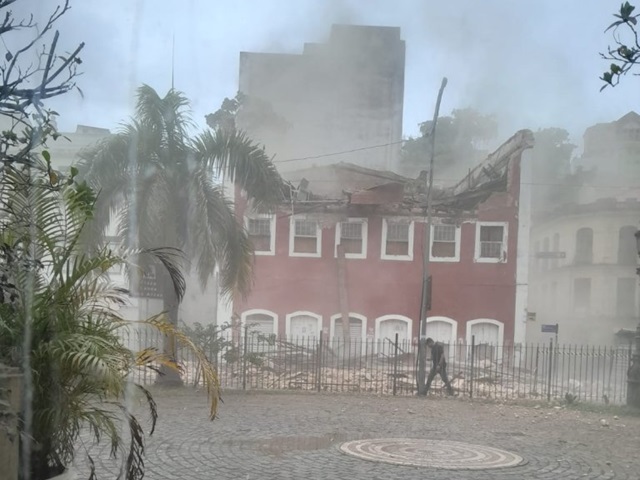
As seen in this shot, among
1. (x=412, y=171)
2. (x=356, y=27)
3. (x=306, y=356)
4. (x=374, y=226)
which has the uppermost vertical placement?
(x=356, y=27)

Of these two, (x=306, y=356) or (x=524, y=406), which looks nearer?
(x=524, y=406)

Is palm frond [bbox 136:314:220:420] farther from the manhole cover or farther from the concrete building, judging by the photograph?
the concrete building

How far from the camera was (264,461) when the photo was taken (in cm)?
702

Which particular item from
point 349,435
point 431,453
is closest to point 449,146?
point 349,435

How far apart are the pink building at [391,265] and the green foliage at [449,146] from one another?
18.7 feet

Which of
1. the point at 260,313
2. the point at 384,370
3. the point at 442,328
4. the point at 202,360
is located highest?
the point at 202,360

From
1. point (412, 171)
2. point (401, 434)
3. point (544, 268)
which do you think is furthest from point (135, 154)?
point (544, 268)

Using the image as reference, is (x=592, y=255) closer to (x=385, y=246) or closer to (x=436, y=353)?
(x=385, y=246)

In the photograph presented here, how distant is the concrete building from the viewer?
89.6ft

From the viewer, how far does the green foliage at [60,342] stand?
13.8 feet

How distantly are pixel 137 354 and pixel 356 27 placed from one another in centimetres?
2432

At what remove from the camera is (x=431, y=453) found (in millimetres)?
7625

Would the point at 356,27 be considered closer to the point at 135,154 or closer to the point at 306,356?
the point at 306,356

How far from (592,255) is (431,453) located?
22776 millimetres
